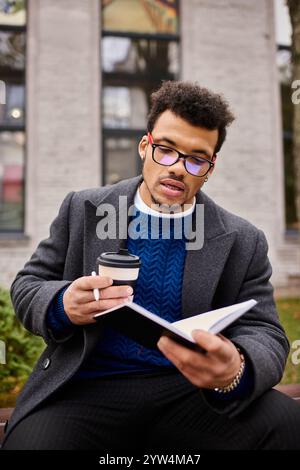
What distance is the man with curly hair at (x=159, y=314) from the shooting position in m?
1.49

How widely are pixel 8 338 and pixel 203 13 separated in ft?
25.7

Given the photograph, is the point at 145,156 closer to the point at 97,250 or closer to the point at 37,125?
the point at 97,250

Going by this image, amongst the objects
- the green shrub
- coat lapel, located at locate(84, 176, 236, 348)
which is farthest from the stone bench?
the green shrub

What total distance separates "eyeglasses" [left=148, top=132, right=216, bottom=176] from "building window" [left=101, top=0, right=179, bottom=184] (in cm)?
712

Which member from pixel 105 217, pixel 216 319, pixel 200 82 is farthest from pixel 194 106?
pixel 200 82

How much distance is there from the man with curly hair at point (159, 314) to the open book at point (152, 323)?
0.26 feet

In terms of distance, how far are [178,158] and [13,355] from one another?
6.82 feet

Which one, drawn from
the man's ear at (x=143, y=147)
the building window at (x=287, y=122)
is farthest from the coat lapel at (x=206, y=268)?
the building window at (x=287, y=122)

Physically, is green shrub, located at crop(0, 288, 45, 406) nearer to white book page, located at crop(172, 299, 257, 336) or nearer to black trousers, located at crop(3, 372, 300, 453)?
black trousers, located at crop(3, 372, 300, 453)

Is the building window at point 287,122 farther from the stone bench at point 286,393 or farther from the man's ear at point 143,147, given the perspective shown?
the man's ear at point 143,147

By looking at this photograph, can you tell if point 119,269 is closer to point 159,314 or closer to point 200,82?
point 159,314

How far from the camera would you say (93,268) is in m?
1.83

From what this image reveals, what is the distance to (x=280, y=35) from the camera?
9.41 metres
